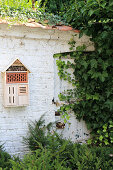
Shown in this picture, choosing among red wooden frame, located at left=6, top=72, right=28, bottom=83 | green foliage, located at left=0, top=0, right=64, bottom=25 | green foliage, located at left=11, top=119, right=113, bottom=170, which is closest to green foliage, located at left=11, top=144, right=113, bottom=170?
green foliage, located at left=11, top=119, right=113, bottom=170

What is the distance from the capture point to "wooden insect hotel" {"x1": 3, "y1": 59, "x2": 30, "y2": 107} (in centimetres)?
365

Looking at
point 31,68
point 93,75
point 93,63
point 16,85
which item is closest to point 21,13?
point 31,68

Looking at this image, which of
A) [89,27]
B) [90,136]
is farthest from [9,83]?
[90,136]

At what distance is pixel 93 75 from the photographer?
4031 millimetres

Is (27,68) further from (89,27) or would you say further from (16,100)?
(89,27)

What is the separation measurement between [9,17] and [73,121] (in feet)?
7.81

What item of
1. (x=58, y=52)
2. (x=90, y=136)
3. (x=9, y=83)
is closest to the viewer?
(x=9, y=83)

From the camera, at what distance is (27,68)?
372 cm

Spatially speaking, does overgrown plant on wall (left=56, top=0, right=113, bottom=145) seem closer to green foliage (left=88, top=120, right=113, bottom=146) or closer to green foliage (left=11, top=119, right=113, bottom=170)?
green foliage (left=88, top=120, right=113, bottom=146)

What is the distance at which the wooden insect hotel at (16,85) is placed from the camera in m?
3.65

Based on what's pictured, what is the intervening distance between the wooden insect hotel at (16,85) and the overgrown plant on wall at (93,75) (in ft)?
2.65

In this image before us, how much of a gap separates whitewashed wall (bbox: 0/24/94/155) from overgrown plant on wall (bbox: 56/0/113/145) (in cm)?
24

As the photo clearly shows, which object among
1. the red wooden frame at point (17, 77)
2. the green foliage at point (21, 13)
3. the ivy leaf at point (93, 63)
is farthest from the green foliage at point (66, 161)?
the green foliage at point (21, 13)

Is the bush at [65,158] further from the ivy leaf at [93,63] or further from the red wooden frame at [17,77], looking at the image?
the ivy leaf at [93,63]
